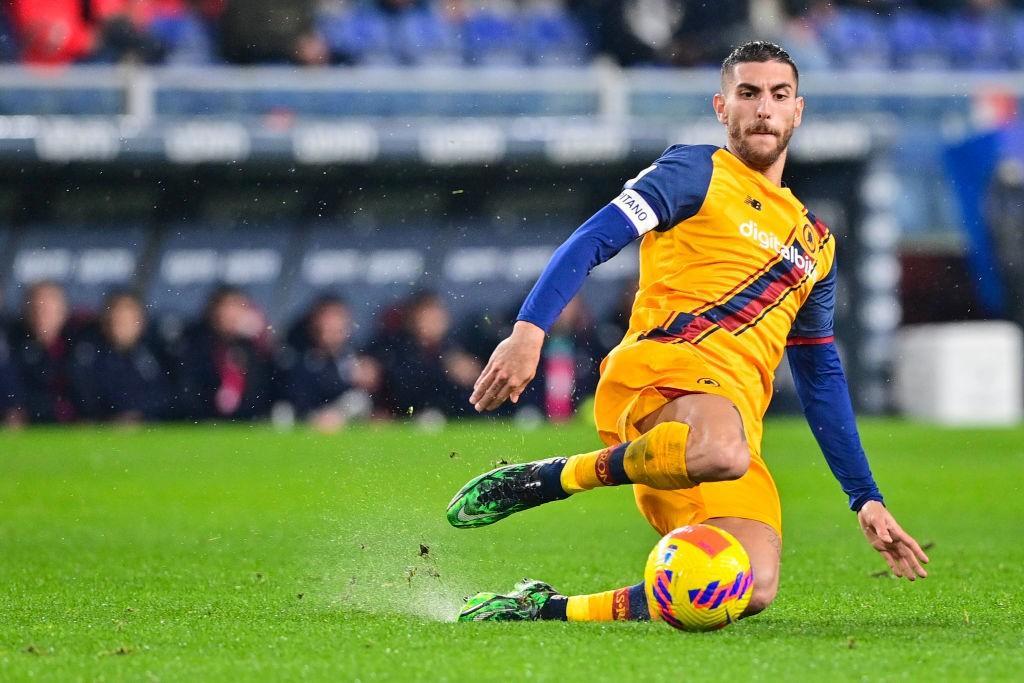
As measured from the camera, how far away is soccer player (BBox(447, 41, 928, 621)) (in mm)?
5551

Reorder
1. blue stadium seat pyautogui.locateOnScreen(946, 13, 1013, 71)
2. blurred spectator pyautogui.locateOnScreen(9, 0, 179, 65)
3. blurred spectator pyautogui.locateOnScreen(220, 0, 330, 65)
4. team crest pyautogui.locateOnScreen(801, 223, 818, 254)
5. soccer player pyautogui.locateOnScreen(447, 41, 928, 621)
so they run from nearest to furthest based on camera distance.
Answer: soccer player pyautogui.locateOnScreen(447, 41, 928, 621) → team crest pyautogui.locateOnScreen(801, 223, 818, 254) → blurred spectator pyautogui.locateOnScreen(9, 0, 179, 65) → blurred spectator pyautogui.locateOnScreen(220, 0, 330, 65) → blue stadium seat pyautogui.locateOnScreen(946, 13, 1013, 71)

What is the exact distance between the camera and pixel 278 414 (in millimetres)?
17469

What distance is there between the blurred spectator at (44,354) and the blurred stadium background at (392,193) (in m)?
0.03

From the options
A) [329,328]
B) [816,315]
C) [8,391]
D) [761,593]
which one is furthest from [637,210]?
[8,391]

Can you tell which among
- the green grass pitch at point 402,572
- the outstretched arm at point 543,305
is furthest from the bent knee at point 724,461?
the outstretched arm at point 543,305

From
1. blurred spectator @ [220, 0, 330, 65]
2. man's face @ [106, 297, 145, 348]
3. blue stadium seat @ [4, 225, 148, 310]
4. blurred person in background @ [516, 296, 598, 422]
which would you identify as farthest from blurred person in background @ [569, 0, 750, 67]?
man's face @ [106, 297, 145, 348]

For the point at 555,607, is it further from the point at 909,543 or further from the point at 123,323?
the point at 123,323

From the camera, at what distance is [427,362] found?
55.2ft

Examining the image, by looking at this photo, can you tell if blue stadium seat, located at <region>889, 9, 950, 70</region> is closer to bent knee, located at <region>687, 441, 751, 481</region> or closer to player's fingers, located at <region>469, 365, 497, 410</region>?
bent knee, located at <region>687, 441, 751, 481</region>

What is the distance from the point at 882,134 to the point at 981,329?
2.56 metres

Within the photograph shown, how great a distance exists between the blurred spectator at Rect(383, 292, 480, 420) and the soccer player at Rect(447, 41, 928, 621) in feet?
35.1

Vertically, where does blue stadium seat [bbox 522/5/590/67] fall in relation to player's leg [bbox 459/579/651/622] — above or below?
above

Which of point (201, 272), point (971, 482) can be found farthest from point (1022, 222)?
point (201, 272)

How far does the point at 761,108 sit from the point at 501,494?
5.32 ft
